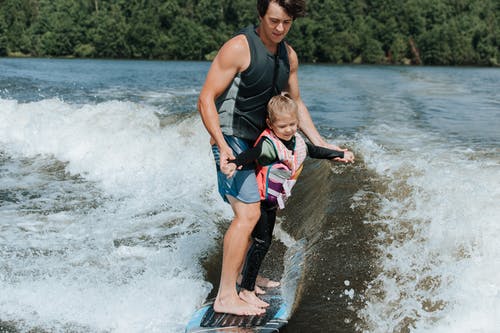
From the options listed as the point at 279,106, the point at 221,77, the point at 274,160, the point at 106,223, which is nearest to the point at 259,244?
the point at 274,160

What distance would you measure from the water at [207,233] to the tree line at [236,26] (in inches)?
2499

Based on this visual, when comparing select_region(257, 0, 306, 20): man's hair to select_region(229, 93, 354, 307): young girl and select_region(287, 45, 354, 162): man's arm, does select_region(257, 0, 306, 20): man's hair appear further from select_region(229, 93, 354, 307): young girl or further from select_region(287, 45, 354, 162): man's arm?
select_region(229, 93, 354, 307): young girl

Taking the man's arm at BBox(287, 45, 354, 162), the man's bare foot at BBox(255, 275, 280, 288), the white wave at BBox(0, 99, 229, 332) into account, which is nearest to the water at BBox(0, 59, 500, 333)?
the white wave at BBox(0, 99, 229, 332)

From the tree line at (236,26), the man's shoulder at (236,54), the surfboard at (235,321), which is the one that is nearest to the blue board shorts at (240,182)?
the man's shoulder at (236,54)

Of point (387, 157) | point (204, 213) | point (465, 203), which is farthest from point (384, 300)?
point (387, 157)

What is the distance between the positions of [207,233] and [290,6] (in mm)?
3407

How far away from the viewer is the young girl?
4.10 meters

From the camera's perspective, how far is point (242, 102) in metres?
4.15

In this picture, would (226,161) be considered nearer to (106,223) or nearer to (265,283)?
(265,283)

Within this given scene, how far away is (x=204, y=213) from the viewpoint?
7.48 m

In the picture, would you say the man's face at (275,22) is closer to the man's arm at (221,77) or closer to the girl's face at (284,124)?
the man's arm at (221,77)

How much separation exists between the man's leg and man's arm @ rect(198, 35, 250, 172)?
0.51 meters

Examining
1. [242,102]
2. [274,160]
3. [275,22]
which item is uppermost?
[275,22]

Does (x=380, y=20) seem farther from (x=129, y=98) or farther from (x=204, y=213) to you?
(x=204, y=213)
